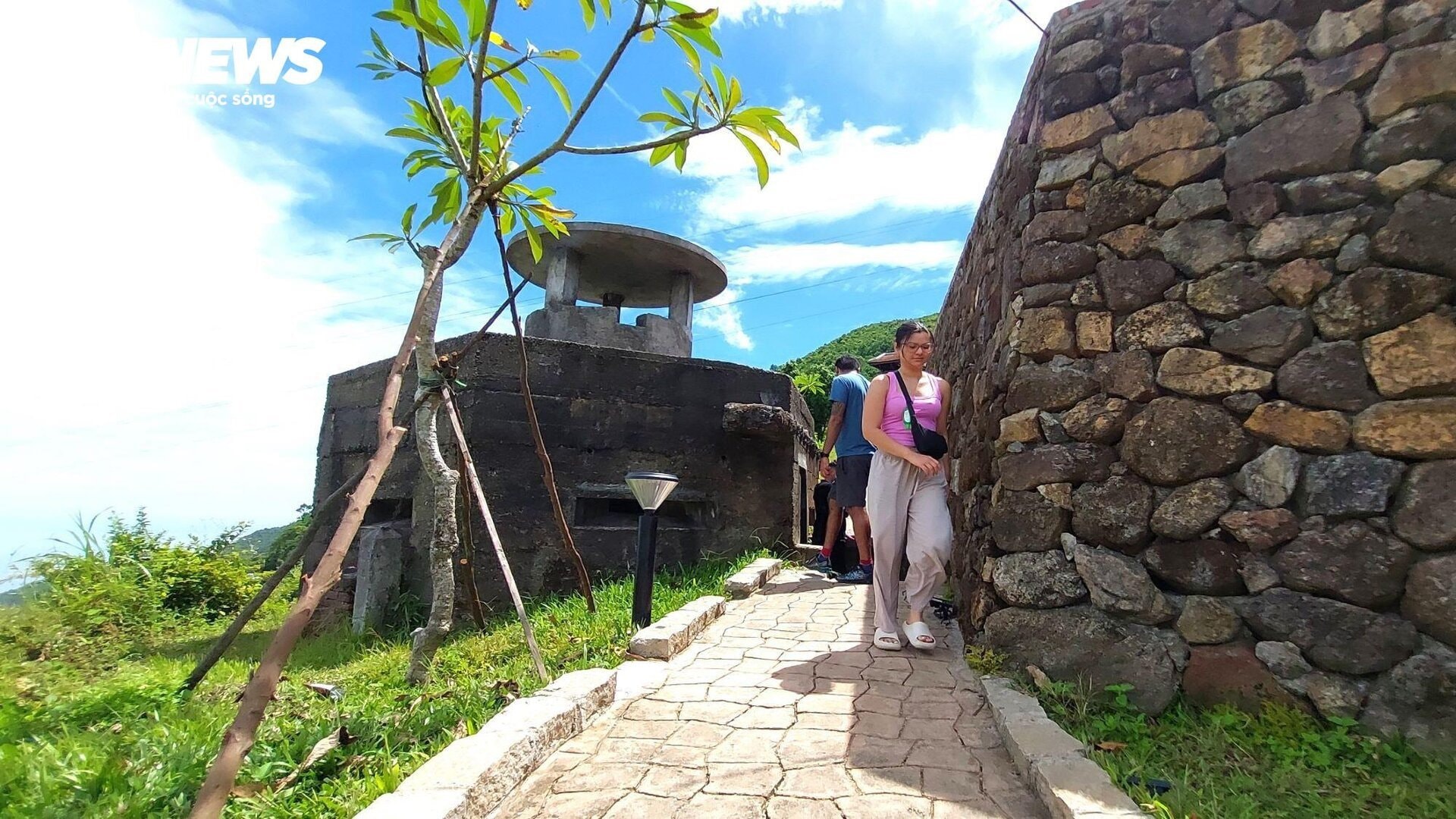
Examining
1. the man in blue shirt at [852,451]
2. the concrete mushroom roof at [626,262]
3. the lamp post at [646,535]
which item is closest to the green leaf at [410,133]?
the lamp post at [646,535]

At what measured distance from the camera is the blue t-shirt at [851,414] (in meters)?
5.32

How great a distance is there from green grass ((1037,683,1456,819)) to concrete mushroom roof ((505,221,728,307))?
24.9ft

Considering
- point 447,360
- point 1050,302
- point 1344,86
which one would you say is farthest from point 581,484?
point 1344,86

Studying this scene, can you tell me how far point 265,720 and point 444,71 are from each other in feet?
9.22

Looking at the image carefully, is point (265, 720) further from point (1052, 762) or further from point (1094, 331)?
point (1094, 331)

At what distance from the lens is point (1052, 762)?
2.20m

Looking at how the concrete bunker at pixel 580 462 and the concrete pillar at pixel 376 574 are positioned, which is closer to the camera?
the concrete pillar at pixel 376 574

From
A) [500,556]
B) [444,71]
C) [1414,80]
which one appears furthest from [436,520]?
[1414,80]

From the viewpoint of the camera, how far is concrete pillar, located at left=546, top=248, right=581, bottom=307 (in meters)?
9.21

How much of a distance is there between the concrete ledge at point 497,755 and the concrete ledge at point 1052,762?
164 centimetres

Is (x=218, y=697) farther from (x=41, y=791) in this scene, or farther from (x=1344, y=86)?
(x=1344, y=86)

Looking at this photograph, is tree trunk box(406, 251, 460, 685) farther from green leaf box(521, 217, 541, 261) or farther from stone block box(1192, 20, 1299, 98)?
stone block box(1192, 20, 1299, 98)

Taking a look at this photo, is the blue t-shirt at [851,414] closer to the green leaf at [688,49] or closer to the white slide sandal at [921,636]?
the white slide sandal at [921,636]

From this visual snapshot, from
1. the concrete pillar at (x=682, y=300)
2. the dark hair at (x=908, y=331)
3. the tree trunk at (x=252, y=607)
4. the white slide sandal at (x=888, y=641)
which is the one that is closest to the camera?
the tree trunk at (x=252, y=607)
